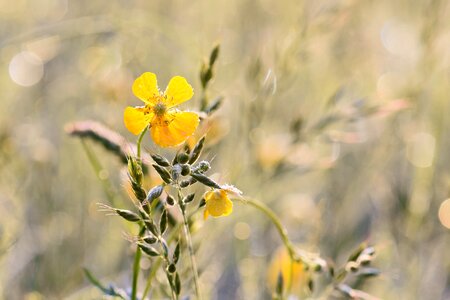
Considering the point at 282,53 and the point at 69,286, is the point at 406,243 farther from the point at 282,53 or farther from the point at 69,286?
the point at 69,286

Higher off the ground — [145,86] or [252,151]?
[252,151]

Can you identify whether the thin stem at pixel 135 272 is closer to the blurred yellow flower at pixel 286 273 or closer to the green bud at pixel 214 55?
the green bud at pixel 214 55

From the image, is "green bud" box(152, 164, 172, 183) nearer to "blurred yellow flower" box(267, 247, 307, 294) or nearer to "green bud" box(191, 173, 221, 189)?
"green bud" box(191, 173, 221, 189)

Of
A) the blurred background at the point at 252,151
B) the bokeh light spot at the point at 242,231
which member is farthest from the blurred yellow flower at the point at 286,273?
the bokeh light spot at the point at 242,231

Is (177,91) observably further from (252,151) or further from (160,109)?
(252,151)

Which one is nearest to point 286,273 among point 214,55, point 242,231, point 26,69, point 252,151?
point 242,231

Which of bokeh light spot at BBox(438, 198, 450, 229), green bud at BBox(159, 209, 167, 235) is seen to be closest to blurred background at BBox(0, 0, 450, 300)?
bokeh light spot at BBox(438, 198, 450, 229)

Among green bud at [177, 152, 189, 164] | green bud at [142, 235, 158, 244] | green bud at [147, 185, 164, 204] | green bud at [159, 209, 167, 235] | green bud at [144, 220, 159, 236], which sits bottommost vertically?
green bud at [142, 235, 158, 244]

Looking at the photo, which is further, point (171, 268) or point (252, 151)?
point (252, 151)
